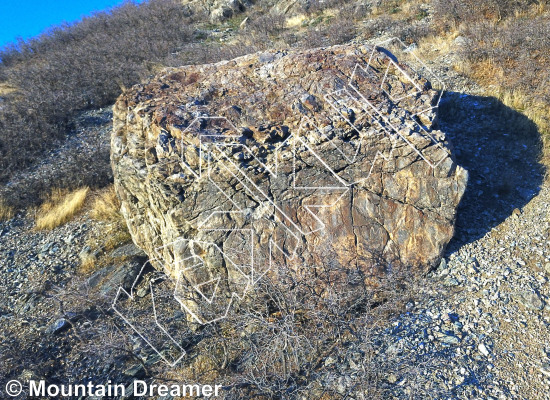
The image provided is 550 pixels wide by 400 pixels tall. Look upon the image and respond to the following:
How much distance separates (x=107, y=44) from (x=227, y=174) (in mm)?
11709

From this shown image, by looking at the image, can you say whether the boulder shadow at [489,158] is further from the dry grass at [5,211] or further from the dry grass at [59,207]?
the dry grass at [5,211]

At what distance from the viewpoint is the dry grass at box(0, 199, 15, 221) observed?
6.81 metres

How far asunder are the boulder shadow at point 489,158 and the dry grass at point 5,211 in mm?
7201

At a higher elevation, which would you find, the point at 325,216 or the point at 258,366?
the point at 325,216

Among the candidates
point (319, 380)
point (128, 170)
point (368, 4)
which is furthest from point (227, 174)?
point (368, 4)

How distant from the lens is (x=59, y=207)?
677cm

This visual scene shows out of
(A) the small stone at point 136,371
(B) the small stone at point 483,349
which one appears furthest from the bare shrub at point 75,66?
(B) the small stone at point 483,349

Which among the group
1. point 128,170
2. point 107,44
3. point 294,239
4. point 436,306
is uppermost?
point 107,44

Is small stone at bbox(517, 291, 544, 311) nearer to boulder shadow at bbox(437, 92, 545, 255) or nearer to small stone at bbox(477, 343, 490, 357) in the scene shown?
small stone at bbox(477, 343, 490, 357)

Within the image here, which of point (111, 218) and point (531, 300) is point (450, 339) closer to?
point (531, 300)

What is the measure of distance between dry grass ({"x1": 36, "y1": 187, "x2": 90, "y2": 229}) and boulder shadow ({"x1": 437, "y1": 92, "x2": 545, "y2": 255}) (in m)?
6.00

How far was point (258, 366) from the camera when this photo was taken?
3.52 meters

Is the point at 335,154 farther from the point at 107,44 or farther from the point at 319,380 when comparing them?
the point at 107,44
